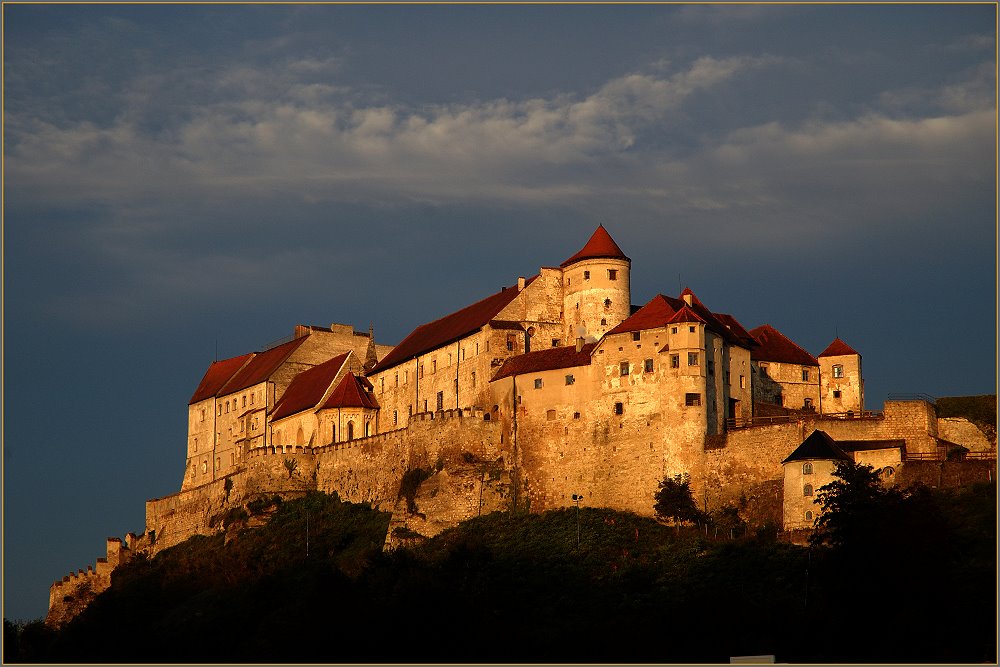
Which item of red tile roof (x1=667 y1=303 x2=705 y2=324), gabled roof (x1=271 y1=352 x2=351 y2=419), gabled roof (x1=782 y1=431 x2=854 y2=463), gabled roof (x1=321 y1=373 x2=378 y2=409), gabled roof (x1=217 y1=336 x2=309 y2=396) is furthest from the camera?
gabled roof (x1=217 y1=336 x2=309 y2=396)

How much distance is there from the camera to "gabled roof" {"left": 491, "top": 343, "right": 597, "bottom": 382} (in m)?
103

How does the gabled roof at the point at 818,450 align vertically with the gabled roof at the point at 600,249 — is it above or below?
below

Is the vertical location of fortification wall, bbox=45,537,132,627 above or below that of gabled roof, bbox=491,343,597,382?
below

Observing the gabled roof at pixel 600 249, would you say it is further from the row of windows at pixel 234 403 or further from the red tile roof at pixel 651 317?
the row of windows at pixel 234 403

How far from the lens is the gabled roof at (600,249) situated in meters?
109

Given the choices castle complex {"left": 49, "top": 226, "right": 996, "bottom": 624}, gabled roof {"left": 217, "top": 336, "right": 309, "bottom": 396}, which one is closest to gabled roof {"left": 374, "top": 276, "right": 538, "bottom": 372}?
castle complex {"left": 49, "top": 226, "right": 996, "bottom": 624}

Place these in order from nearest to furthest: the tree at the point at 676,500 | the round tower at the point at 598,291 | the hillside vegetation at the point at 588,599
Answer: the hillside vegetation at the point at 588,599 → the tree at the point at 676,500 → the round tower at the point at 598,291

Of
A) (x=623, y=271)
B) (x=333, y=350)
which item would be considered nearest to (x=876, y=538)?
(x=623, y=271)

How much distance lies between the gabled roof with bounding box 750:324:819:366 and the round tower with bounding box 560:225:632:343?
25.6ft

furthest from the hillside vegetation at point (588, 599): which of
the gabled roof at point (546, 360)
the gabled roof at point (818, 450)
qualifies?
the gabled roof at point (546, 360)

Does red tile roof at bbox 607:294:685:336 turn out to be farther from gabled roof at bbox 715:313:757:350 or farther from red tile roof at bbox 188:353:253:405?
red tile roof at bbox 188:353:253:405

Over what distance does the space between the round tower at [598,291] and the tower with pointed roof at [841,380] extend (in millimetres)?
11773

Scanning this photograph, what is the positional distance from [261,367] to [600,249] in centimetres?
3497

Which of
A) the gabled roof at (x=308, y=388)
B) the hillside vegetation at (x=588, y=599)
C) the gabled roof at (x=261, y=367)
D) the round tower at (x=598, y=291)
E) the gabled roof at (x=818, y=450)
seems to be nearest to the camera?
the hillside vegetation at (x=588, y=599)
